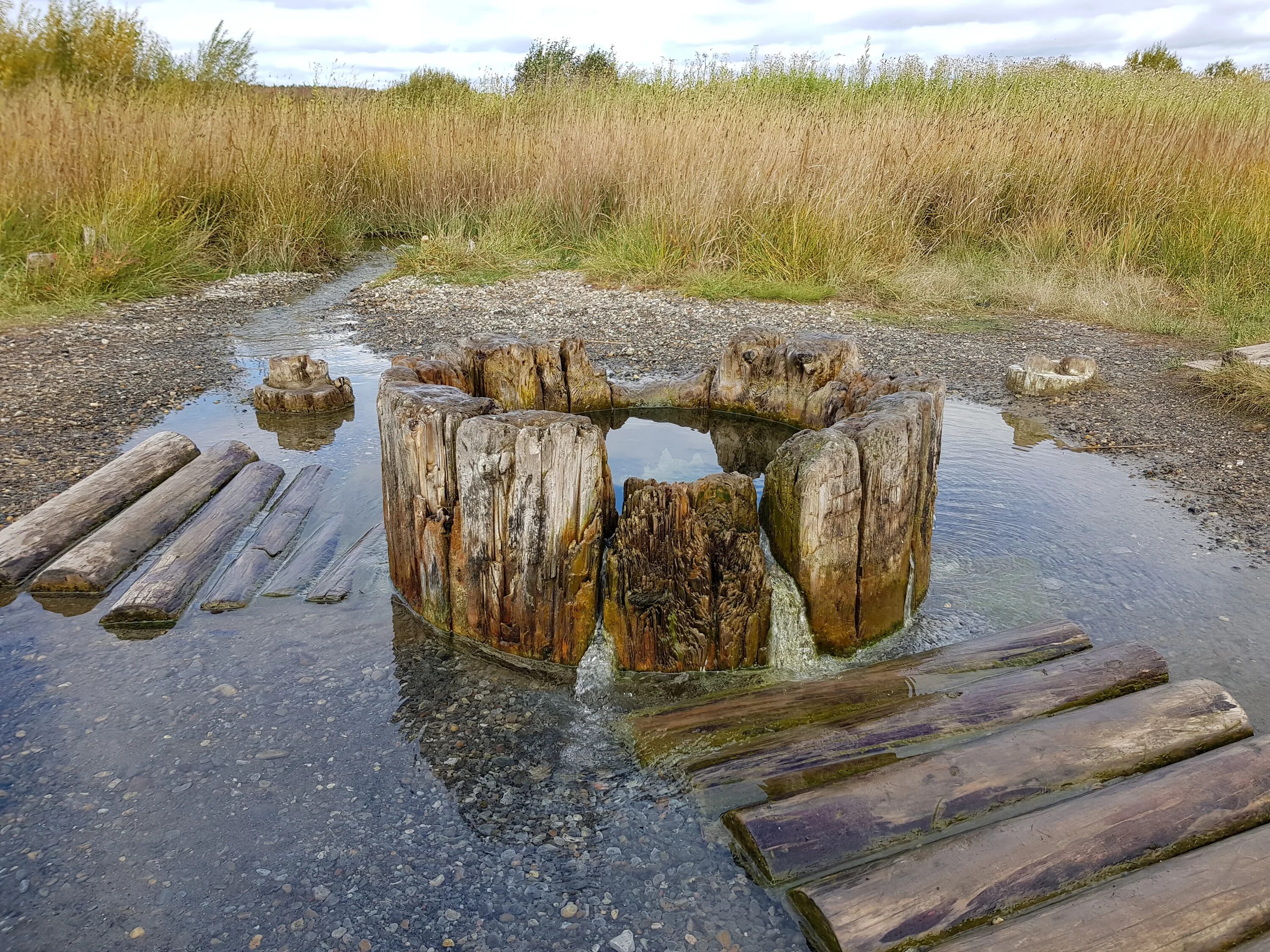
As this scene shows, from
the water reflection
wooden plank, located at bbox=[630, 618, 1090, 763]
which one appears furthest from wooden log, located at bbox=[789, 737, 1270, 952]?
the water reflection

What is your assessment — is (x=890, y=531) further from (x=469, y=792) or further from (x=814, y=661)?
(x=469, y=792)

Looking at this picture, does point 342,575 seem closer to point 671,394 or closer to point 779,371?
point 671,394

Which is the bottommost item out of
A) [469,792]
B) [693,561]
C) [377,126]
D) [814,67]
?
[469,792]

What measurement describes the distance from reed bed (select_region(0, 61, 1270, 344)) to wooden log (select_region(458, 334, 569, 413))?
451cm

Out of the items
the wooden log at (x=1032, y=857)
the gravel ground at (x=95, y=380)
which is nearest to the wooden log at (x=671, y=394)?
the gravel ground at (x=95, y=380)

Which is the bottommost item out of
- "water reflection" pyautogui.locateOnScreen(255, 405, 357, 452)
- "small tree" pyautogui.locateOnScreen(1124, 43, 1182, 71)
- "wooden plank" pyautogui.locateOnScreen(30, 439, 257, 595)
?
"water reflection" pyautogui.locateOnScreen(255, 405, 357, 452)

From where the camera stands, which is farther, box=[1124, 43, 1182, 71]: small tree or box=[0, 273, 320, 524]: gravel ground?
box=[1124, 43, 1182, 71]: small tree

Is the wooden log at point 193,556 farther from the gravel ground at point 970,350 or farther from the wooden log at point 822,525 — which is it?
the gravel ground at point 970,350

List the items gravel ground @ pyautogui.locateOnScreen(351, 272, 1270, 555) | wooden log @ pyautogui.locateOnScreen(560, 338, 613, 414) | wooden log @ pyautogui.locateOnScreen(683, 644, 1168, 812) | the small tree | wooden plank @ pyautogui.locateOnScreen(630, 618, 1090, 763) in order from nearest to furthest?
wooden log @ pyautogui.locateOnScreen(683, 644, 1168, 812)
wooden plank @ pyautogui.locateOnScreen(630, 618, 1090, 763)
wooden log @ pyautogui.locateOnScreen(560, 338, 613, 414)
gravel ground @ pyautogui.locateOnScreen(351, 272, 1270, 555)
the small tree

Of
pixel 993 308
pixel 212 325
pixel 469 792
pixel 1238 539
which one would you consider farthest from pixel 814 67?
pixel 469 792

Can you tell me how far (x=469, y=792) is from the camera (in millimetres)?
2410

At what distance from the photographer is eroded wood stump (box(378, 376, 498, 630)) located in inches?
118

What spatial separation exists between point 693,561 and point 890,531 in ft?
2.38

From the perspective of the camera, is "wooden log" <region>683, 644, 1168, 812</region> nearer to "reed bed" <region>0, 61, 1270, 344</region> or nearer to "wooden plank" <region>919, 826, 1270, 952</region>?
"wooden plank" <region>919, 826, 1270, 952</region>
